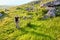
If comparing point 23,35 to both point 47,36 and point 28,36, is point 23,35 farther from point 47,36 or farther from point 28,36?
point 47,36

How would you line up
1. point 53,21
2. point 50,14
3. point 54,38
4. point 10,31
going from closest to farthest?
1. point 54,38
2. point 10,31
3. point 53,21
4. point 50,14

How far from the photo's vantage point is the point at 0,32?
26.6 metres

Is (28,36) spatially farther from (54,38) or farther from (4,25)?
(4,25)

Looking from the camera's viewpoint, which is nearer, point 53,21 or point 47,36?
point 47,36

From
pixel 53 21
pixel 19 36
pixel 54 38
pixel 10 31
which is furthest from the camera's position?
pixel 53 21

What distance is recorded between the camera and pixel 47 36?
23109mm

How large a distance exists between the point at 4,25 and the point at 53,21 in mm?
8112

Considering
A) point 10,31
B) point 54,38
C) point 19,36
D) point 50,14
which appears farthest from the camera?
point 50,14

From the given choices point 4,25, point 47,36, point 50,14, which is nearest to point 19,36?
point 47,36

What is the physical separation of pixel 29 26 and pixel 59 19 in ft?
17.6

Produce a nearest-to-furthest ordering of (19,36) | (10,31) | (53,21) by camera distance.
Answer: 1. (19,36)
2. (10,31)
3. (53,21)

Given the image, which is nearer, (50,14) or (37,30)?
(37,30)

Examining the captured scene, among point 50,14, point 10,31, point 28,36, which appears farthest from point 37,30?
point 50,14

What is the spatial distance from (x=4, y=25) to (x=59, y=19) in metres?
9.10
